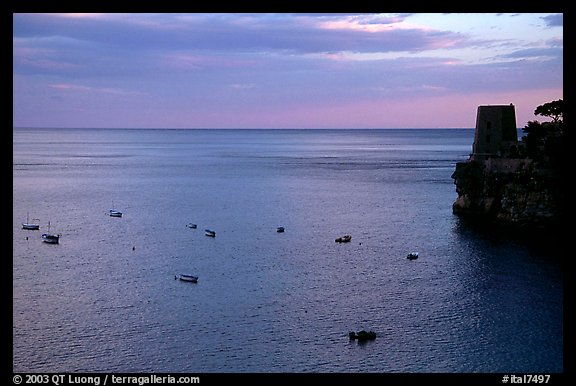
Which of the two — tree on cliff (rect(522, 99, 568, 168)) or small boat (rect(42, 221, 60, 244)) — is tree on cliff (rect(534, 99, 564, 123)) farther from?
small boat (rect(42, 221, 60, 244))

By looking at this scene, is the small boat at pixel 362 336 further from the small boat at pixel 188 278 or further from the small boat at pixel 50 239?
the small boat at pixel 50 239

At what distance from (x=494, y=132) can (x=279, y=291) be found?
30349mm

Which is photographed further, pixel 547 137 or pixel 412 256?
pixel 547 137

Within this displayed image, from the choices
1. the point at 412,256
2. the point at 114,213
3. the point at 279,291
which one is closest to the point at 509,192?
the point at 412,256

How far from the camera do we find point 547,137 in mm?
51750

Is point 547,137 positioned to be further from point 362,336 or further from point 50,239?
point 50,239

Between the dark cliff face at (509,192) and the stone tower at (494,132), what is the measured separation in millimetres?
1705

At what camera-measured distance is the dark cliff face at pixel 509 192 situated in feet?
164

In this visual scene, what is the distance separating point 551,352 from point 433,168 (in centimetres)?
8830

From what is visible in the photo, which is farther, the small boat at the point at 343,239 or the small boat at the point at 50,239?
the small boat at the point at 343,239

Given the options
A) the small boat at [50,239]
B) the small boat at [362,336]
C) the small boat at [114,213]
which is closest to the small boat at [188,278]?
the small boat at [362,336]

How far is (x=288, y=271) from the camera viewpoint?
39.7 meters
